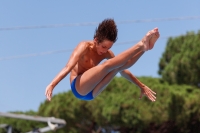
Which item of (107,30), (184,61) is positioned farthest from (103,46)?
(184,61)

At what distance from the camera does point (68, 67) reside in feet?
17.4

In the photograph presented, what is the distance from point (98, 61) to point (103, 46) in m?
0.38

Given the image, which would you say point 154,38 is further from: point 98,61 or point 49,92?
point 49,92

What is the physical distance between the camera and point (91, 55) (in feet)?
19.0

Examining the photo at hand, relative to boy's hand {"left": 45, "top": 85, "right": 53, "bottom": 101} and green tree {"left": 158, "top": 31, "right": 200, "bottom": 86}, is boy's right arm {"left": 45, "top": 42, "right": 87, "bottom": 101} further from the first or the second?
green tree {"left": 158, "top": 31, "right": 200, "bottom": 86}

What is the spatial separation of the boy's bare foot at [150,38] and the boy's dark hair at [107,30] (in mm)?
→ 417

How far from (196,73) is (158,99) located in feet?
7.73

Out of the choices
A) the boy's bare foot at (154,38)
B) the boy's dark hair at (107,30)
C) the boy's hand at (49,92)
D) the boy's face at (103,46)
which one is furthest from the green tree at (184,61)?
the boy's hand at (49,92)

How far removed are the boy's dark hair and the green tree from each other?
1604 centimetres

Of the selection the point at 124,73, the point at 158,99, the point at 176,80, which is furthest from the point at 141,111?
the point at 124,73

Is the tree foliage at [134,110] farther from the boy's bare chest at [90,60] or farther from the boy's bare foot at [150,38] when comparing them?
the boy's bare foot at [150,38]

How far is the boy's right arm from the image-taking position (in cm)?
516

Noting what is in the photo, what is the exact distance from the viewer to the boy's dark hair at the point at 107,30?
17.8ft

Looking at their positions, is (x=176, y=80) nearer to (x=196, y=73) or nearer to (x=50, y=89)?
(x=196, y=73)
